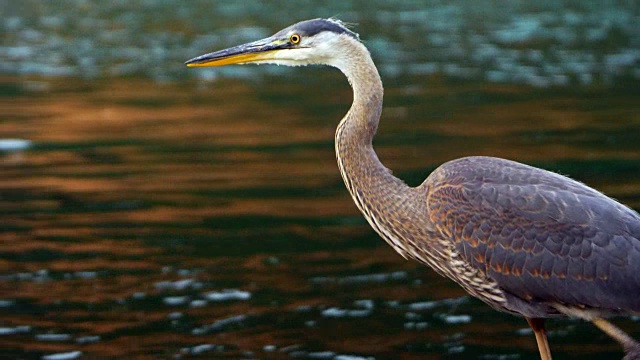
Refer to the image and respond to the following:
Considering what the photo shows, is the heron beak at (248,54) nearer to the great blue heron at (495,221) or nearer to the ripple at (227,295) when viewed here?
the great blue heron at (495,221)

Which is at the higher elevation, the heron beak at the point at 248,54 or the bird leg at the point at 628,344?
the heron beak at the point at 248,54

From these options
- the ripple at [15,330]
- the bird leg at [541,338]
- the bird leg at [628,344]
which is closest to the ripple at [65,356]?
the ripple at [15,330]

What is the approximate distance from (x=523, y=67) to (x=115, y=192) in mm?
12303

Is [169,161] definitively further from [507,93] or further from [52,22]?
[52,22]

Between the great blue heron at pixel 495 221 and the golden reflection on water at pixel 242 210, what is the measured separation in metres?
1.70

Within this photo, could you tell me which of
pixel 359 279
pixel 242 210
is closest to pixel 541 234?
pixel 359 279

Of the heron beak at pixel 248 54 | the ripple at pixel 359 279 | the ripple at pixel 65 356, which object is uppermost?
the heron beak at pixel 248 54

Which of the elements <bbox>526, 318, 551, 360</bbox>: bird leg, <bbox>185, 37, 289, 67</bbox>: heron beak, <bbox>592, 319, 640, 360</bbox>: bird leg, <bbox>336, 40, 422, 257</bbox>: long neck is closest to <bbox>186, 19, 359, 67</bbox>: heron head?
<bbox>185, 37, 289, 67</bbox>: heron beak

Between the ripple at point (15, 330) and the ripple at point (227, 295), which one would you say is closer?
the ripple at point (15, 330)

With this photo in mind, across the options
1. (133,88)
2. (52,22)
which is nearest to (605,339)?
(133,88)

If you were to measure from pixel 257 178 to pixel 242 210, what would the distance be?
155 cm

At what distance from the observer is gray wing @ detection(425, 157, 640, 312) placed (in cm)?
711

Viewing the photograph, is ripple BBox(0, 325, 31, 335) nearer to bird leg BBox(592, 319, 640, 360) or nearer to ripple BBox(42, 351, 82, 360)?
ripple BBox(42, 351, 82, 360)

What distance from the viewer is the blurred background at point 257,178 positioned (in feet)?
31.1
